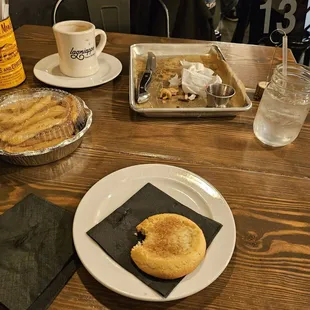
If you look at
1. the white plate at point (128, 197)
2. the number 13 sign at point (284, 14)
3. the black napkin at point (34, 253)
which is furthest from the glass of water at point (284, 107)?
the number 13 sign at point (284, 14)

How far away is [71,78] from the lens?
3.00ft

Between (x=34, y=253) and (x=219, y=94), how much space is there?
597 millimetres

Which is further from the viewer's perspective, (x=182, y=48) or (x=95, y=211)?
(x=182, y=48)

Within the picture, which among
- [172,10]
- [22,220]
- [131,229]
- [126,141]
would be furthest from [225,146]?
[172,10]

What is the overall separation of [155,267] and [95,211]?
0.15 meters

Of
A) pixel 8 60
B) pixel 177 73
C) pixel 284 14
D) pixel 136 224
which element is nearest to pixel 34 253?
pixel 136 224

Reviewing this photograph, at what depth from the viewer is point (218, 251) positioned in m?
0.47

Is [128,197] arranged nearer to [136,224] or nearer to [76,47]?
[136,224]

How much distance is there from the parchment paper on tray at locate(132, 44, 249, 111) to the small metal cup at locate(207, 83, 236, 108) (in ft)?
0.06

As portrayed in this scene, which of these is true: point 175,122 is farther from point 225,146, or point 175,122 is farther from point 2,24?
point 2,24

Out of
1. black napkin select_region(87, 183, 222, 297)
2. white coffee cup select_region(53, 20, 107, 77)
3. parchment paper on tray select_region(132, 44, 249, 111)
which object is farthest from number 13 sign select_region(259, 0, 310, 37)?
black napkin select_region(87, 183, 222, 297)

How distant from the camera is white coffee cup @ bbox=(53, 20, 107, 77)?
84 centimetres

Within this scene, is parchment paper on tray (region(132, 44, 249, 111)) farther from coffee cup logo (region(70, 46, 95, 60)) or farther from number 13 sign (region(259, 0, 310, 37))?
number 13 sign (region(259, 0, 310, 37))

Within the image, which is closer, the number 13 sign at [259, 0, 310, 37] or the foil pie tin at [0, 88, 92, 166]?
the foil pie tin at [0, 88, 92, 166]
